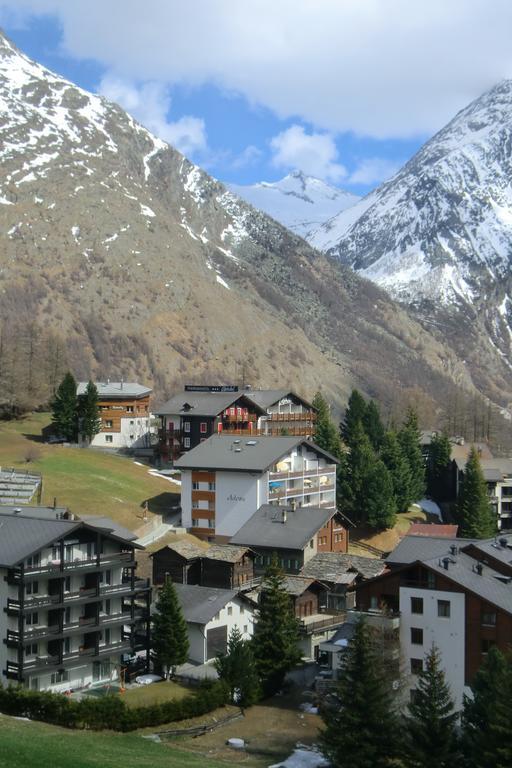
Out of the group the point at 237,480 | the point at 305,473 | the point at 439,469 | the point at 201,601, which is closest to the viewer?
the point at 201,601

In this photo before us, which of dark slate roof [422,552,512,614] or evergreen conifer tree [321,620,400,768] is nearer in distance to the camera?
evergreen conifer tree [321,620,400,768]

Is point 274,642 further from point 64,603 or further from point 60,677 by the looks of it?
point 64,603

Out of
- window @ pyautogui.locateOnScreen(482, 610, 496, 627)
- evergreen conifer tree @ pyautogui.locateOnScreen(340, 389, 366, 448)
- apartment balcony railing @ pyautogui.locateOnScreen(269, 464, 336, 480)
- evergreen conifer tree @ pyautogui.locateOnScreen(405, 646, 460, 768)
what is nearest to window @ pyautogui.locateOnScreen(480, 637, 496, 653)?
window @ pyautogui.locateOnScreen(482, 610, 496, 627)

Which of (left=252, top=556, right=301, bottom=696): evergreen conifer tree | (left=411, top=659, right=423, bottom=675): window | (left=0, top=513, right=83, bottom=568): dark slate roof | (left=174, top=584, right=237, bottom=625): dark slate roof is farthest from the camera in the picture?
(left=174, top=584, right=237, bottom=625): dark slate roof

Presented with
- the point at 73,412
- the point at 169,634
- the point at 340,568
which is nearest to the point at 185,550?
the point at 340,568

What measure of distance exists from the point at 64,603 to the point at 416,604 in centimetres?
1950

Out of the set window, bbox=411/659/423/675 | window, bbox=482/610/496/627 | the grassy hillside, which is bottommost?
window, bbox=411/659/423/675

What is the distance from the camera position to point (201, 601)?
62.2 m

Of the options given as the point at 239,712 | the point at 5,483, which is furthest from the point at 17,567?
the point at 5,483

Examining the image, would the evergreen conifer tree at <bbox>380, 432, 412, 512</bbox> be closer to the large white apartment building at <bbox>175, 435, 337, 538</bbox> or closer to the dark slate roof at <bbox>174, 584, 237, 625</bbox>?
the large white apartment building at <bbox>175, 435, 337, 538</bbox>

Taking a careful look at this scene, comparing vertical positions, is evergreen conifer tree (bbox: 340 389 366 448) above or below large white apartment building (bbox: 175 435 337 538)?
above

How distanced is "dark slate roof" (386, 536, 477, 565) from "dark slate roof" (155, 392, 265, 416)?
1769 inches

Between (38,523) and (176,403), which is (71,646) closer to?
(38,523)

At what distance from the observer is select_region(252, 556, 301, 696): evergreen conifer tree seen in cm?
5659
